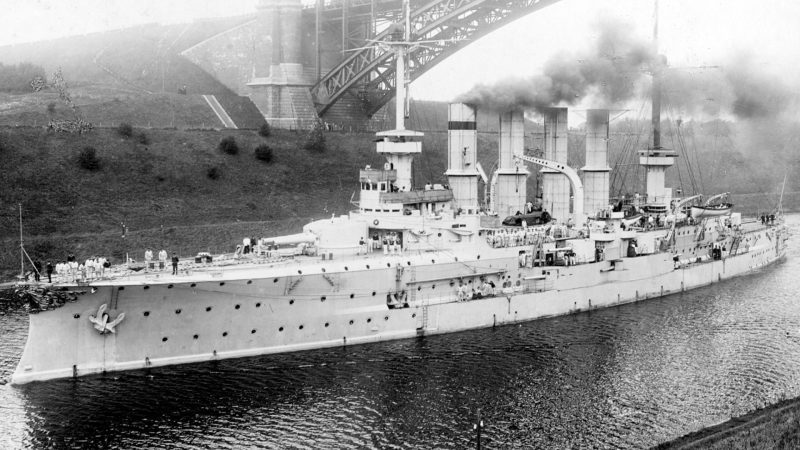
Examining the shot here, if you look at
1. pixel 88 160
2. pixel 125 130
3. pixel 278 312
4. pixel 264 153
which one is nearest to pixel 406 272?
pixel 278 312

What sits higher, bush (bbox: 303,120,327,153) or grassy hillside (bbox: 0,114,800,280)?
bush (bbox: 303,120,327,153)

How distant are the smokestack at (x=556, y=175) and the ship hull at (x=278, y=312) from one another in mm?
11379

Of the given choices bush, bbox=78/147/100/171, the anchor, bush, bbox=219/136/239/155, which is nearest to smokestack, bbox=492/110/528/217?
bush, bbox=219/136/239/155

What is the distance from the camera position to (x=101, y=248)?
1668 inches

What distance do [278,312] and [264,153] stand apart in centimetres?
3048

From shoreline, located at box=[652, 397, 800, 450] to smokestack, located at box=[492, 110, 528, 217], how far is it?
25.1m

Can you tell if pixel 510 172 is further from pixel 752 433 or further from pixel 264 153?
pixel 752 433

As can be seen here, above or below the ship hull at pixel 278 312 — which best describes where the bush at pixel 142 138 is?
above

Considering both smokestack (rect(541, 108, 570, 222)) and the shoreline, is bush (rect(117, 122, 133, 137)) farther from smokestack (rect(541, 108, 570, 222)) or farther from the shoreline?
the shoreline

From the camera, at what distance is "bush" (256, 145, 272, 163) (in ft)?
187

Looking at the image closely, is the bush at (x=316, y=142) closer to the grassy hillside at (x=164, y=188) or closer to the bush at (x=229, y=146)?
the grassy hillside at (x=164, y=188)

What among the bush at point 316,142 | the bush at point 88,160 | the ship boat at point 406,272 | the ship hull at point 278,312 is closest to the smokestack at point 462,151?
the ship boat at point 406,272

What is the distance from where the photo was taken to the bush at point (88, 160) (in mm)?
48969

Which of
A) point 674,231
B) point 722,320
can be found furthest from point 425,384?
point 674,231
